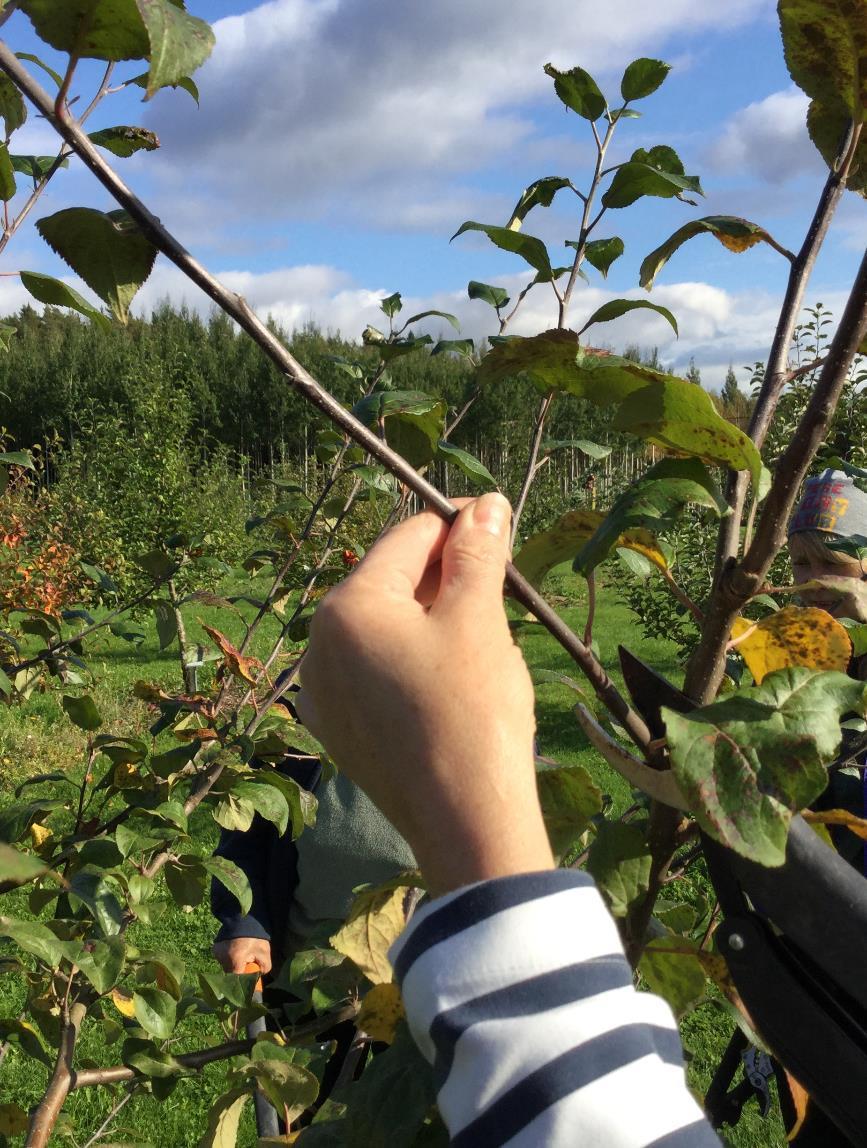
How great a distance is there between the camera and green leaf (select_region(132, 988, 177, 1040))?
5.09 ft

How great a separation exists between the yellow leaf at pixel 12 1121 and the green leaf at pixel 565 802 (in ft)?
4.09

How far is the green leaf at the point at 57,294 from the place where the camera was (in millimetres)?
1102

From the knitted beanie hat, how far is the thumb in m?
2.02

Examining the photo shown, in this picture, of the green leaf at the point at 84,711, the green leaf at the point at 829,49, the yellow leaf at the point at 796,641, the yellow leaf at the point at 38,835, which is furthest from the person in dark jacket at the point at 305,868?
the green leaf at the point at 829,49

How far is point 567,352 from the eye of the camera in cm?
95

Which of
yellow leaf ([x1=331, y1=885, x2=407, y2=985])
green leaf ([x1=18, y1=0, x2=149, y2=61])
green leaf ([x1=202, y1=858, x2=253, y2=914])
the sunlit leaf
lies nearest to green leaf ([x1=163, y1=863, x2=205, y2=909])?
green leaf ([x1=202, y1=858, x2=253, y2=914])

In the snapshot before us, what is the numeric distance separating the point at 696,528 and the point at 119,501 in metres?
8.08

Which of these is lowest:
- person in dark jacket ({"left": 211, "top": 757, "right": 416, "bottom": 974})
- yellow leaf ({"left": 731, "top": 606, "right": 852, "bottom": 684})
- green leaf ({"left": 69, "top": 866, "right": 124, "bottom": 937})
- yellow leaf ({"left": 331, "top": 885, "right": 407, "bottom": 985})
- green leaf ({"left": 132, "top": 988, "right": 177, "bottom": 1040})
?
person in dark jacket ({"left": 211, "top": 757, "right": 416, "bottom": 974})

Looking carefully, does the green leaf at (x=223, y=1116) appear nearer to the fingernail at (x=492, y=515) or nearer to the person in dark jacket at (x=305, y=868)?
the fingernail at (x=492, y=515)

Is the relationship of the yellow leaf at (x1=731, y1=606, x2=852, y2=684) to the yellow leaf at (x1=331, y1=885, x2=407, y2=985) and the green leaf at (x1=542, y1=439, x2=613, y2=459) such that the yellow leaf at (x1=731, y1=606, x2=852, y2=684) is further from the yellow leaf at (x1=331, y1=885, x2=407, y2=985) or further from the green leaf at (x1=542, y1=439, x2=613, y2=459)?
the green leaf at (x1=542, y1=439, x2=613, y2=459)

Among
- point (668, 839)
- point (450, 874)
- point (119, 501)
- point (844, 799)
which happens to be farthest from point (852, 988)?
point (119, 501)

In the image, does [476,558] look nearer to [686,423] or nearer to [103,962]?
[686,423]

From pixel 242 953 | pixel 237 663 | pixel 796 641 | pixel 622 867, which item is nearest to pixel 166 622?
pixel 237 663

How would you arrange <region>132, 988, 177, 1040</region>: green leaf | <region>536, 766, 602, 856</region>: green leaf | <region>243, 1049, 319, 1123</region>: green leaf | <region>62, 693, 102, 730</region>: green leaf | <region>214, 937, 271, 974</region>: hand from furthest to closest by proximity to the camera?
<region>214, 937, 271, 974</region>: hand, <region>62, 693, 102, 730</region>: green leaf, <region>132, 988, 177, 1040</region>: green leaf, <region>243, 1049, 319, 1123</region>: green leaf, <region>536, 766, 602, 856</region>: green leaf
